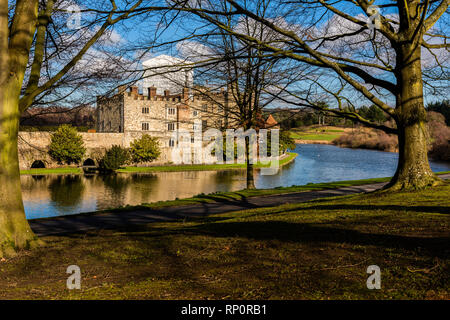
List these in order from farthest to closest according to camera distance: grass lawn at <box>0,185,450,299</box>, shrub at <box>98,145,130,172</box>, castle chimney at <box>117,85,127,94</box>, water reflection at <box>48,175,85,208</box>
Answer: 1. shrub at <box>98,145,130,172</box>
2. water reflection at <box>48,175,85,208</box>
3. castle chimney at <box>117,85,127,94</box>
4. grass lawn at <box>0,185,450,299</box>

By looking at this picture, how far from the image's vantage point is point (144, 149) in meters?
47.8

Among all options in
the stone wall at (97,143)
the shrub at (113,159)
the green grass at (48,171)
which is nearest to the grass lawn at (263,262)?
the green grass at (48,171)

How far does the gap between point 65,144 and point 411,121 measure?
4014cm

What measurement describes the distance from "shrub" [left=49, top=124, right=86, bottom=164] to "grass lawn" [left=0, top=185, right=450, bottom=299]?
3884 cm

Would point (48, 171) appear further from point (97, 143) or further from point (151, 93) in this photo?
point (151, 93)

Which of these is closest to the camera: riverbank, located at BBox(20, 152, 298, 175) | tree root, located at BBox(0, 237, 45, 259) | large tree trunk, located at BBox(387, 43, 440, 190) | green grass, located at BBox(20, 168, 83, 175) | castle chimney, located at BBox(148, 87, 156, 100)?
tree root, located at BBox(0, 237, 45, 259)

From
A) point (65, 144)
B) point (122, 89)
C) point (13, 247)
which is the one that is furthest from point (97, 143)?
point (13, 247)

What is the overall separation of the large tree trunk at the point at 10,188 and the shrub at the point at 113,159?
37740mm

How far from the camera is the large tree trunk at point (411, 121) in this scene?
8.67 meters

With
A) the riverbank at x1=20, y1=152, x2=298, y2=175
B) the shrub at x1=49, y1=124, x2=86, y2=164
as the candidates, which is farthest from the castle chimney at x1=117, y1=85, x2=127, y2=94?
the shrub at x1=49, y1=124, x2=86, y2=164

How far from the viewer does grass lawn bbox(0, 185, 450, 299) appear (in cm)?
329

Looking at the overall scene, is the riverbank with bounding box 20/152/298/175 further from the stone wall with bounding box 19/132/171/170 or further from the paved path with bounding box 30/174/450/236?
the paved path with bounding box 30/174/450/236

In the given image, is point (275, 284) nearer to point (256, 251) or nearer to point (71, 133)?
point (256, 251)
